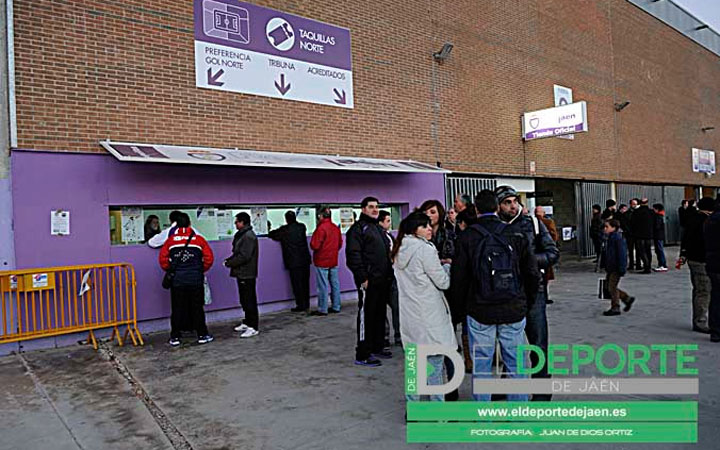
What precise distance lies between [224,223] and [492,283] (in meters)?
6.25

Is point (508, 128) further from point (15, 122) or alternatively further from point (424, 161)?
point (15, 122)

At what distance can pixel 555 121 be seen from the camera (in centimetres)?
1391

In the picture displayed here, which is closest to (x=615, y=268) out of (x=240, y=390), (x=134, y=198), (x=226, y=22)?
(x=240, y=390)

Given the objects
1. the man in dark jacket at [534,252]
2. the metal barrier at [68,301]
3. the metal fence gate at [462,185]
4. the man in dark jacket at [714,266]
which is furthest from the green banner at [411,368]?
the metal fence gate at [462,185]

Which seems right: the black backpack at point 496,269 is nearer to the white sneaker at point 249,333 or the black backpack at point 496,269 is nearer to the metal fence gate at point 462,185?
the white sneaker at point 249,333

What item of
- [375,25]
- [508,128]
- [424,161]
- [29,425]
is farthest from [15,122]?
[508,128]

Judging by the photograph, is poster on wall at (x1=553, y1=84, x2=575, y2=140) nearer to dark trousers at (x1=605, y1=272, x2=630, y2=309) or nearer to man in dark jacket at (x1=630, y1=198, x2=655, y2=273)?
man in dark jacket at (x1=630, y1=198, x2=655, y2=273)

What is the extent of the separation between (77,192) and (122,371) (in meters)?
2.78

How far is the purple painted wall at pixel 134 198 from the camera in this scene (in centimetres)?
717

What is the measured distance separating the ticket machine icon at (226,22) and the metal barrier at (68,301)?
→ 13.5 feet

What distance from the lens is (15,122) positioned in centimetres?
711

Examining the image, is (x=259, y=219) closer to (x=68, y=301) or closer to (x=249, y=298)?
(x=249, y=298)

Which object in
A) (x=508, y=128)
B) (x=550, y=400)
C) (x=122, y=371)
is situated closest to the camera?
(x=550, y=400)

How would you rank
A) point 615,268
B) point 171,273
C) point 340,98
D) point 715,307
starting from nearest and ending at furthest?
point 715,307
point 171,273
point 615,268
point 340,98
